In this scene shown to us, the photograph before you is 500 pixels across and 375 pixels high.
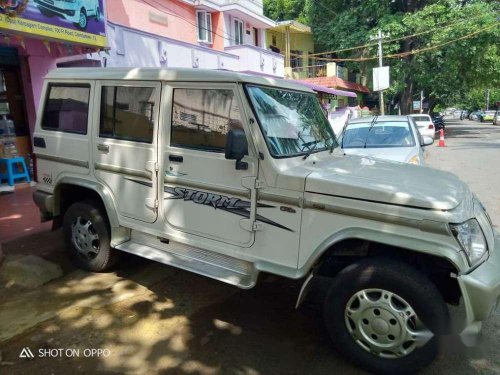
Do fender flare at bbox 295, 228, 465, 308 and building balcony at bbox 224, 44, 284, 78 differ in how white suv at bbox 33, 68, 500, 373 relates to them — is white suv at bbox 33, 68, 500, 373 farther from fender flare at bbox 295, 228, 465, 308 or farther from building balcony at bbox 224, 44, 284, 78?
building balcony at bbox 224, 44, 284, 78

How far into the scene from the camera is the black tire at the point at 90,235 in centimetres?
453

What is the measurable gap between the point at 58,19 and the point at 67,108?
174 inches

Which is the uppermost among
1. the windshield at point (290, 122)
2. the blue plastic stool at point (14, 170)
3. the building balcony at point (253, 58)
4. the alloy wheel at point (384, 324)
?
the building balcony at point (253, 58)

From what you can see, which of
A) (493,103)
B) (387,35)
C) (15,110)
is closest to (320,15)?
(387,35)

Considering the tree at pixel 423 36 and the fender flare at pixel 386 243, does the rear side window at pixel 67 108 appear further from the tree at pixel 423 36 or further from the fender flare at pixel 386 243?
the tree at pixel 423 36

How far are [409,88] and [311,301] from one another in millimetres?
27611

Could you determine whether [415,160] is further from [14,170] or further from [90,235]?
[14,170]

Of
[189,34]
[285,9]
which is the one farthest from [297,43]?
[189,34]

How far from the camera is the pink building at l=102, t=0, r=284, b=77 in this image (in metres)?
11.4

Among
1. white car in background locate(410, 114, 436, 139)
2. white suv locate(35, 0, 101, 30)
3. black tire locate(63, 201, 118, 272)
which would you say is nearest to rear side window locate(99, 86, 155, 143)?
black tire locate(63, 201, 118, 272)

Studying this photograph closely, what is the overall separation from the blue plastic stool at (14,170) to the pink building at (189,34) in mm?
3099

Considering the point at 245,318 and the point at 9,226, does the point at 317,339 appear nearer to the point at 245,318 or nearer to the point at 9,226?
the point at 245,318

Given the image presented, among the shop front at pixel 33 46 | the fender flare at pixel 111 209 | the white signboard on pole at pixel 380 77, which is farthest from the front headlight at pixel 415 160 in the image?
the white signboard on pole at pixel 380 77

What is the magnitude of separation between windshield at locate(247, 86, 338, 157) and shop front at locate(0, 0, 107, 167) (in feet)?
18.2
